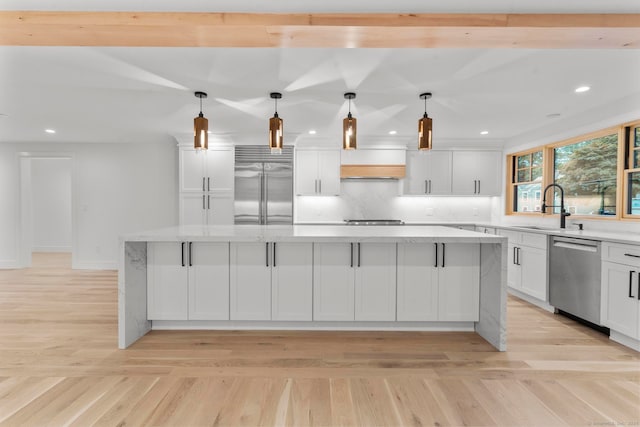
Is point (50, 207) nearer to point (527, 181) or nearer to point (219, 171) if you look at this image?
point (219, 171)

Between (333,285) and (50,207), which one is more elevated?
(50,207)

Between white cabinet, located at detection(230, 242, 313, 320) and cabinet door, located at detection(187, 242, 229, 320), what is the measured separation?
0.24ft

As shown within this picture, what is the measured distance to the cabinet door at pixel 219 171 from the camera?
509 cm

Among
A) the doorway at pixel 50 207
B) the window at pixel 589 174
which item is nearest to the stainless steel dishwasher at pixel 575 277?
the window at pixel 589 174

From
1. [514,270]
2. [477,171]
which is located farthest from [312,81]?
[477,171]

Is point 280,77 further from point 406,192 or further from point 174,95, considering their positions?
point 406,192

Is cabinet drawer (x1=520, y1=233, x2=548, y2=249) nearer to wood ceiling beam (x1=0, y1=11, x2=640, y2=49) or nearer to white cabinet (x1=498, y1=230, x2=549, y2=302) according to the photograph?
white cabinet (x1=498, y1=230, x2=549, y2=302)

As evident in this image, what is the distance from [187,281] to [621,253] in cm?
373

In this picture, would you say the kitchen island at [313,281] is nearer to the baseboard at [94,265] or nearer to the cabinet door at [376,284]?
the cabinet door at [376,284]

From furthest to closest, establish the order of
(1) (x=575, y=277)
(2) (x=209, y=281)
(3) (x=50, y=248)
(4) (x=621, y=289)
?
(3) (x=50, y=248), (1) (x=575, y=277), (2) (x=209, y=281), (4) (x=621, y=289)

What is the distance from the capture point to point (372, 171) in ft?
17.4

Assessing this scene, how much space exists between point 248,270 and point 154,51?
1865mm

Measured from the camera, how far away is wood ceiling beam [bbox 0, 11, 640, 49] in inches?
71.6

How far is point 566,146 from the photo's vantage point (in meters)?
4.24
